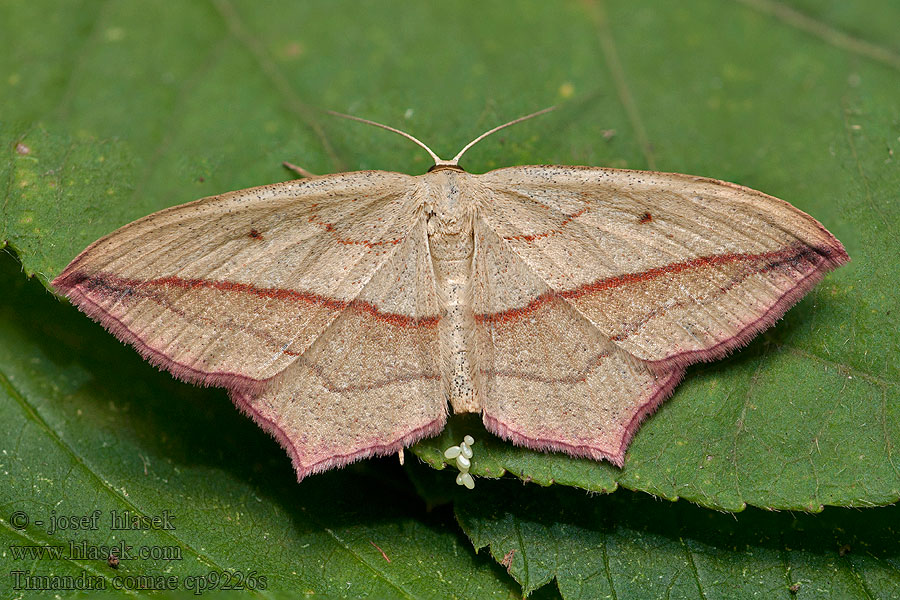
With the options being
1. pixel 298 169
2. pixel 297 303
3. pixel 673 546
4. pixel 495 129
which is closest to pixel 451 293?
pixel 297 303

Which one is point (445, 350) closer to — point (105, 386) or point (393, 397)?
point (393, 397)

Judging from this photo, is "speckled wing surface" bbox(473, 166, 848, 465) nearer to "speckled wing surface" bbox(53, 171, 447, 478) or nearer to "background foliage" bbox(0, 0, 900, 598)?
"background foliage" bbox(0, 0, 900, 598)

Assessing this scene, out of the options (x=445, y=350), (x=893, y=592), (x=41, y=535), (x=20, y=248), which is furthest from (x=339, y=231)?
(x=893, y=592)

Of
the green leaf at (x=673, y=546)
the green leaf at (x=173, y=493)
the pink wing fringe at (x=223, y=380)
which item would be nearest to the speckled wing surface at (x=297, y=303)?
the pink wing fringe at (x=223, y=380)

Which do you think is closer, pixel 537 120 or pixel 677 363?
pixel 677 363

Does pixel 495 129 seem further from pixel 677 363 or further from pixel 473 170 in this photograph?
pixel 677 363

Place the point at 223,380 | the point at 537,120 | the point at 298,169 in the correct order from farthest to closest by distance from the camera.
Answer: the point at 537,120 → the point at 298,169 → the point at 223,380
